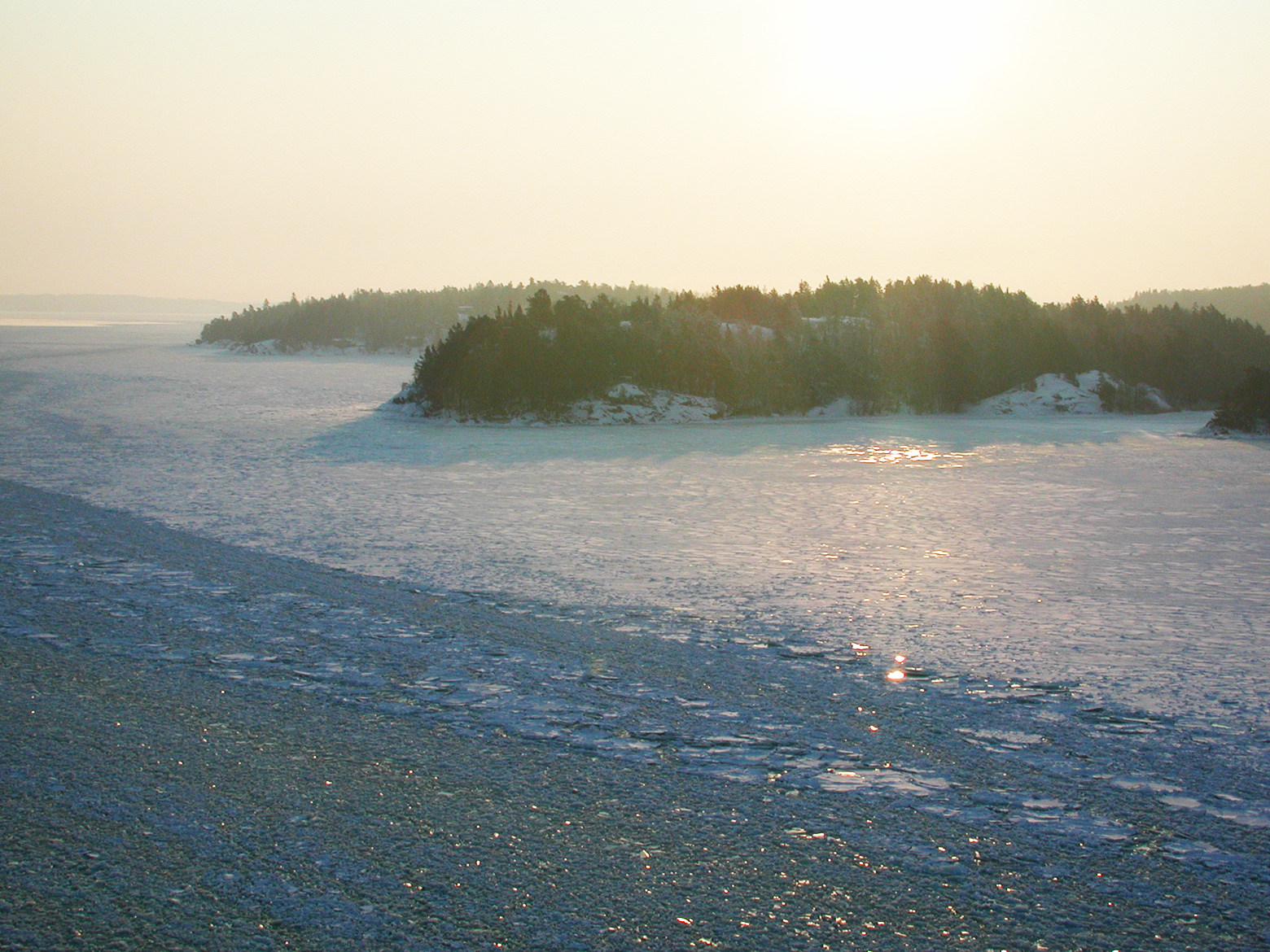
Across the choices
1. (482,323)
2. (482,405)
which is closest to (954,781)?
(482,405)

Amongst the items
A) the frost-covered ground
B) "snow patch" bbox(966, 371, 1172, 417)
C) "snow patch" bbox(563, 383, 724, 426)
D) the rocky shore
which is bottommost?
the rocky shore

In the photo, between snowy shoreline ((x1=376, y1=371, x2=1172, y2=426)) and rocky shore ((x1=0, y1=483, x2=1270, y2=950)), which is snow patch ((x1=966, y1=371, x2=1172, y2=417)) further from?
rocky shore ((x1=0, y1=483, x2=1270, y2=950))

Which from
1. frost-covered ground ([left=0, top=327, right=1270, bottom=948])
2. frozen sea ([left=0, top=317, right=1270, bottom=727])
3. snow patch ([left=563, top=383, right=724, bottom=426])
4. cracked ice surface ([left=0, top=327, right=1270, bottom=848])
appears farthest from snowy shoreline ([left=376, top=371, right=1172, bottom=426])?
frost-covered ground ([left=0, top=327, right=1270, bottom=948])

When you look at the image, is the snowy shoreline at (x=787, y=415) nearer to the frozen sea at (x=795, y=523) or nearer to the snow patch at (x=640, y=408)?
the snow patch at (x=640, y=408)

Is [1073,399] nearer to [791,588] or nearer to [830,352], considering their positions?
[830,352]

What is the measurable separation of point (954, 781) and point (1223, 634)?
149 inches

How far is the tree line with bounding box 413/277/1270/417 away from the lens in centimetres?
2917

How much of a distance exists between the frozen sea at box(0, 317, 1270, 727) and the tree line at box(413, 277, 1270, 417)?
3663 millimetres

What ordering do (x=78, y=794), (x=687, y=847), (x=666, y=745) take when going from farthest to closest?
(x=666, y=745) → (x=78, y=794) → (x=687, y=847)

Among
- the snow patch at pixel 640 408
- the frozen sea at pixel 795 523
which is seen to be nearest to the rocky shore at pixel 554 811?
the frozen sea at pixel 795 523

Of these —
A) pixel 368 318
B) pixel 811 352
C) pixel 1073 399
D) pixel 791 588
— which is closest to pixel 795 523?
pixel 791 588

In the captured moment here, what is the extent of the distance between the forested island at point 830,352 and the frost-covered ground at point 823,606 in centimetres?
948

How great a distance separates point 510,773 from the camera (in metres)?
4.76

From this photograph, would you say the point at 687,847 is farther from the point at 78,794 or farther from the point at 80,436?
the point at 80,436
